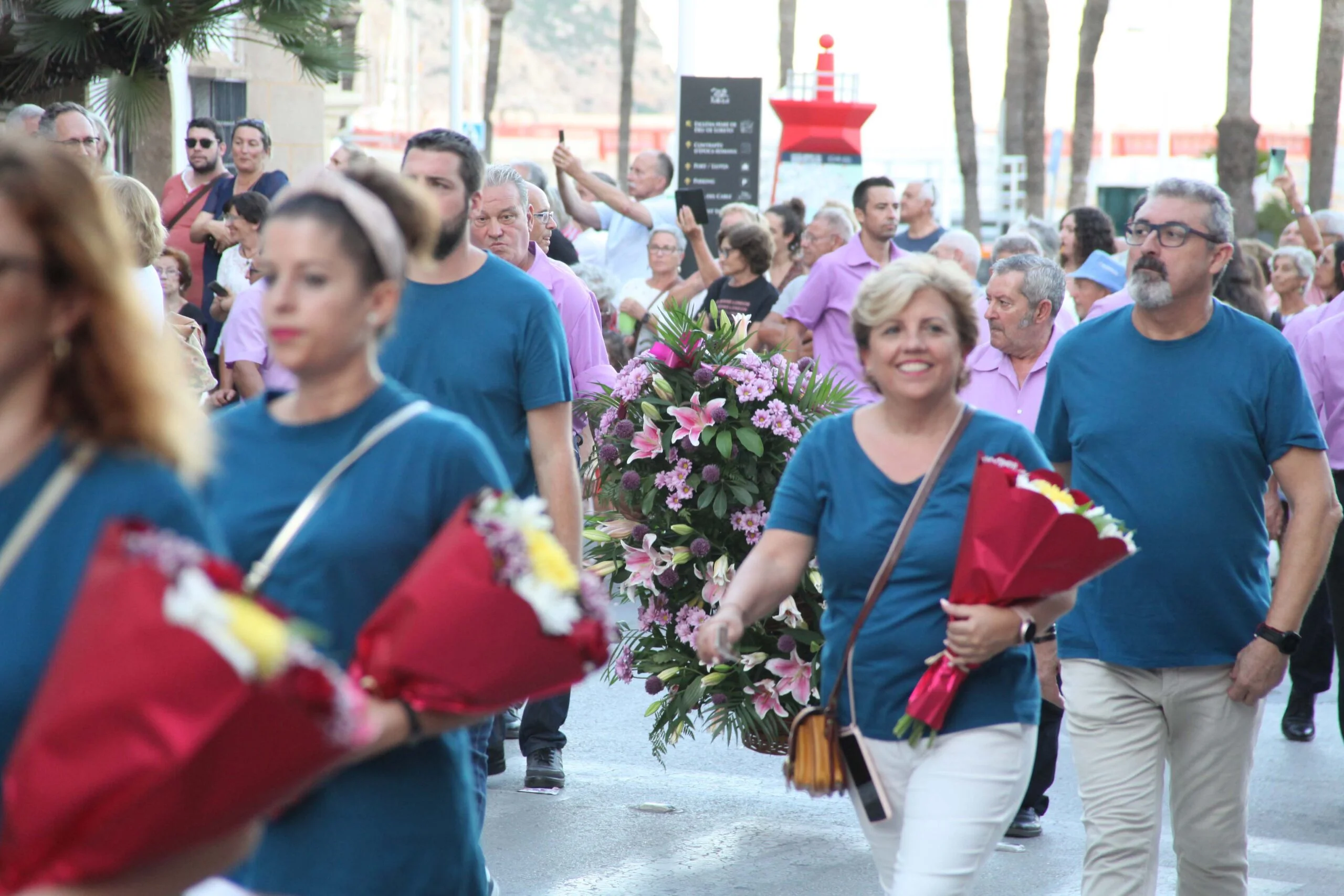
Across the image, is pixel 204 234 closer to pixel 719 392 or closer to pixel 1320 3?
pixel 719 392

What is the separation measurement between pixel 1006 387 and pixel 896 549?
113 inches

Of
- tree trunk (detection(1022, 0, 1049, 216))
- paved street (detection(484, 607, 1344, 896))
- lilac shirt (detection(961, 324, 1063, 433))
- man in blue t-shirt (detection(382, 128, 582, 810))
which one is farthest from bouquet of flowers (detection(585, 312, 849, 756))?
tree trunk (detection(1022, 0, 1049, 216))

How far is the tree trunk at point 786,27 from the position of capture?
41344 millimetres

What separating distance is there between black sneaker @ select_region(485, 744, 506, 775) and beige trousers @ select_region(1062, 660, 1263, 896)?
9.75 ft

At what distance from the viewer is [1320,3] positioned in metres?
22.4

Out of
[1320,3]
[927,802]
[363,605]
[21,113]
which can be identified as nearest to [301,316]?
[363,605]

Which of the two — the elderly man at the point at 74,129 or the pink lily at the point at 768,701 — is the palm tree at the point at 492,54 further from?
the pink lily at the point at 768,701

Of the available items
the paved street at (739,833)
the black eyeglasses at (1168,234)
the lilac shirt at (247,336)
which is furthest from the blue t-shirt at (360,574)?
the lilac shirt at (247,336)

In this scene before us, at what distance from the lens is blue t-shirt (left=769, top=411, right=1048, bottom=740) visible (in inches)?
154

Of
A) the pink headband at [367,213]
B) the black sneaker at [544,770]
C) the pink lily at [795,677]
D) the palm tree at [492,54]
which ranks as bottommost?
the black sneaker at [544,770]

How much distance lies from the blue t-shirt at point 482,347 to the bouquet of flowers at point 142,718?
2.92 m

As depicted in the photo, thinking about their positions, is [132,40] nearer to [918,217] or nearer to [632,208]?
[632,208]

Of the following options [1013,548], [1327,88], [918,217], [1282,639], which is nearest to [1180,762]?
[1282,639]

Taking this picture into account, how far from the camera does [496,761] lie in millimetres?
7168
